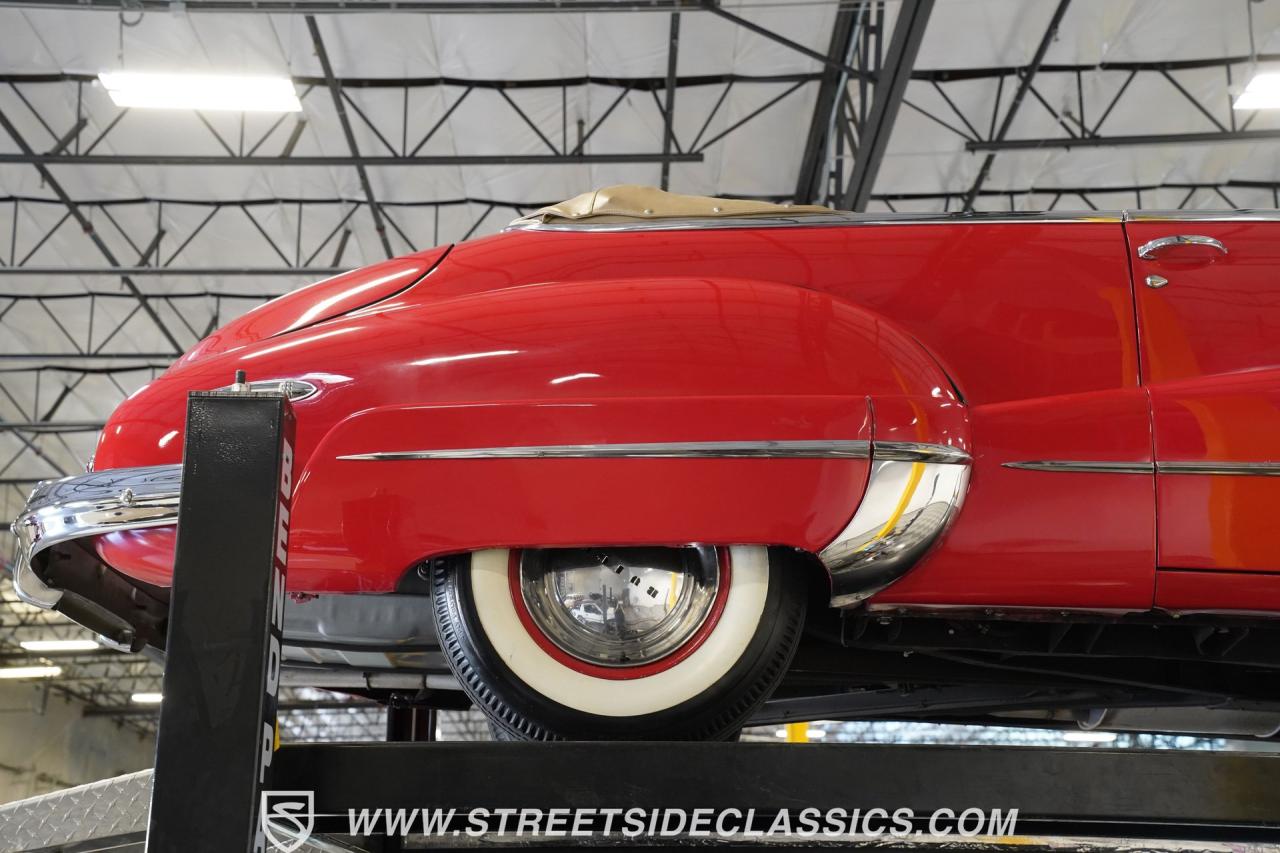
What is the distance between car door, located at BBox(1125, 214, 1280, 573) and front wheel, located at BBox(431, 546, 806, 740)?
74 centimetres

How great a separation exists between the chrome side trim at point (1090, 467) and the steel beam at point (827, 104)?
655cm

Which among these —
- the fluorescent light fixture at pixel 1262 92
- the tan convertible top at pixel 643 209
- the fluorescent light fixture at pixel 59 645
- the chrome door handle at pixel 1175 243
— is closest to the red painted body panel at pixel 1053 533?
the chrome door handle at pixel 1175 243

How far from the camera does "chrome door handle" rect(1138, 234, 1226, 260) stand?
2215 mm

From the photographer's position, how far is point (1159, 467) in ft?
6.44

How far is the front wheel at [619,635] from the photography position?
1862 mm

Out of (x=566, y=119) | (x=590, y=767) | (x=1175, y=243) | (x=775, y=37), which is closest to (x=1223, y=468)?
(x=1175, y=243)

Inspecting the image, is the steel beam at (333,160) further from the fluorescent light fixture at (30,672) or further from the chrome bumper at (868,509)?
the fluorescent light fixture at (30,672)

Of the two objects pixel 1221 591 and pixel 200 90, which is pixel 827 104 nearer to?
pixel 200 90

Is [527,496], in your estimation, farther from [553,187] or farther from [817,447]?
[553,187]

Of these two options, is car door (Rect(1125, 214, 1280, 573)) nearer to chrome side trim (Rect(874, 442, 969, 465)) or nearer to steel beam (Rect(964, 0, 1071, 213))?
chrome side trim (Rect(874, 442, 969, 465))

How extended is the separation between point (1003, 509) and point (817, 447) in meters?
0.40

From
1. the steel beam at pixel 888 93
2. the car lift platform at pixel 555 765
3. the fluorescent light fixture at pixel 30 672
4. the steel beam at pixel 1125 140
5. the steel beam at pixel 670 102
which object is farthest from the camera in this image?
the fluorescent light fixture at pixel 30 672

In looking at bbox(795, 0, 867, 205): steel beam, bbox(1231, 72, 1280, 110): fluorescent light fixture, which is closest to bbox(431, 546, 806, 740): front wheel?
bbox(795, 0, 867, 205): steel beam

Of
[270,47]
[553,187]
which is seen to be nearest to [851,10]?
[553,187]
